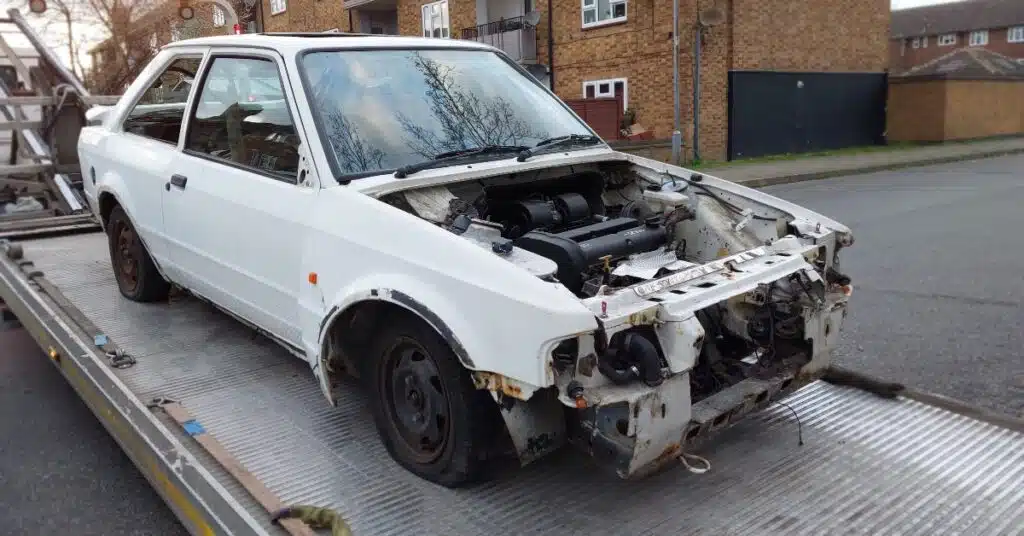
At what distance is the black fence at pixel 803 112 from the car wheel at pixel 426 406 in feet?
62.4

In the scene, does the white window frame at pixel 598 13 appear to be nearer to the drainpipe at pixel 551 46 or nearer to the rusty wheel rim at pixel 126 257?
the drainpipe at pixel 551 46

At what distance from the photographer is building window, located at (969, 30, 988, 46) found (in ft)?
197

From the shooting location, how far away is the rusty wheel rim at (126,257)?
5.26 meters

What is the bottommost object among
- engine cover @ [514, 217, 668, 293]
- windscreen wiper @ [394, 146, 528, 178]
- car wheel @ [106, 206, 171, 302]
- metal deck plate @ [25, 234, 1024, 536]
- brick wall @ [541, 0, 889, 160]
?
metal deck plate @ [25, 234, 1024, 536]

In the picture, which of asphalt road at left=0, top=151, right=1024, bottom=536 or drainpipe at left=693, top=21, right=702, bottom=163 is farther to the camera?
drainpipe at left=693, top=21, right=702, bottom=163

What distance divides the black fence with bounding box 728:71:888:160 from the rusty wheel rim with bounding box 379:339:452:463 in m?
19.0

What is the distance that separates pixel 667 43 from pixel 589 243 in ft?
58.3

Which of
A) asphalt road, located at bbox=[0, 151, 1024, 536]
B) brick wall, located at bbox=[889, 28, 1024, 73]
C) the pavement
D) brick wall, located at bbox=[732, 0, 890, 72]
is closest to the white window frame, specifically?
brick wall, located at bbox=[732, 0, 890, 72]

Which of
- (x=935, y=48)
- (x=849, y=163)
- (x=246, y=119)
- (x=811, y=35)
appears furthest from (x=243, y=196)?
(x=935, y=48)

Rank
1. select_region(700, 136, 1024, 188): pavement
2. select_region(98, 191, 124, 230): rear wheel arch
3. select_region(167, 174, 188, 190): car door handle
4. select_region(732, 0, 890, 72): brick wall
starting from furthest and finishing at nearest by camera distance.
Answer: select_region(732, 0, 890, 72): brick wall < select_region(700, 136, 1024, 188): pavement < select_region(98, 191, 124, 230): rear wheel arch < select_region(167, 174, 188, 190): car door handle

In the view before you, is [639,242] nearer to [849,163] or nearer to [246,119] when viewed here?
[246,119]

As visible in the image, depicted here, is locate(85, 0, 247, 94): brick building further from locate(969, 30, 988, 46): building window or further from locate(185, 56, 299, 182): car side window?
locate(969, 30, 988, 46): building window

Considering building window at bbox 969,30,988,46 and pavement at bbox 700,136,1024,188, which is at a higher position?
building window at bbox 969,30,988,46

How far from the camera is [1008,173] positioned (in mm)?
17328
